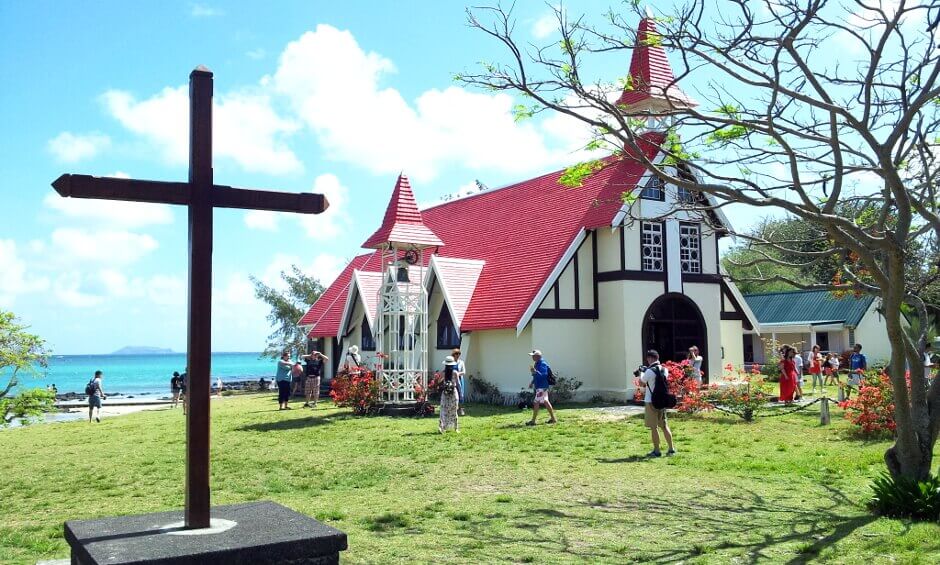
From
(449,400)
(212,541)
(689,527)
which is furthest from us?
(449,400)

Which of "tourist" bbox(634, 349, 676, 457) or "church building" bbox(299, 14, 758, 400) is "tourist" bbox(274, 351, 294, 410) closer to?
"church building" bbox(299, 14, 758, 400)

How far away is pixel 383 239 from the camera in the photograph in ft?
71.8

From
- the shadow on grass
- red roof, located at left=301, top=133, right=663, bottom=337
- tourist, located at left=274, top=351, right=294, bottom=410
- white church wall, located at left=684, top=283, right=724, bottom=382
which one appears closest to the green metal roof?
white church wall, located at left=684, top=283, right=724, bottom=382

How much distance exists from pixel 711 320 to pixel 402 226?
9606mm

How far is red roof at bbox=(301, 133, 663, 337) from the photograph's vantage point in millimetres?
22906

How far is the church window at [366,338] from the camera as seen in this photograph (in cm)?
2909

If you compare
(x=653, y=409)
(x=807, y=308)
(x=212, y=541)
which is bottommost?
(x=212, y=541)

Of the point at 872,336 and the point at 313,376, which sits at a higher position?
the point at 872,336

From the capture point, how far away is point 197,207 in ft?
20.0

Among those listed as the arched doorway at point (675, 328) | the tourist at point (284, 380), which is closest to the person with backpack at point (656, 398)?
the arched doorway at point (675, 328)

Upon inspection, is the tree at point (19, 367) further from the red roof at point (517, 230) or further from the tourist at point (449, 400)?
the red roof at point (517, 230)

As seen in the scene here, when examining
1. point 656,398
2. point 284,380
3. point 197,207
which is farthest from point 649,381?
point 284,380

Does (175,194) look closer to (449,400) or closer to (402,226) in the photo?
(449,400)

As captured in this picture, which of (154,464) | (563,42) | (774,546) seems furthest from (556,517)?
(154,464)
